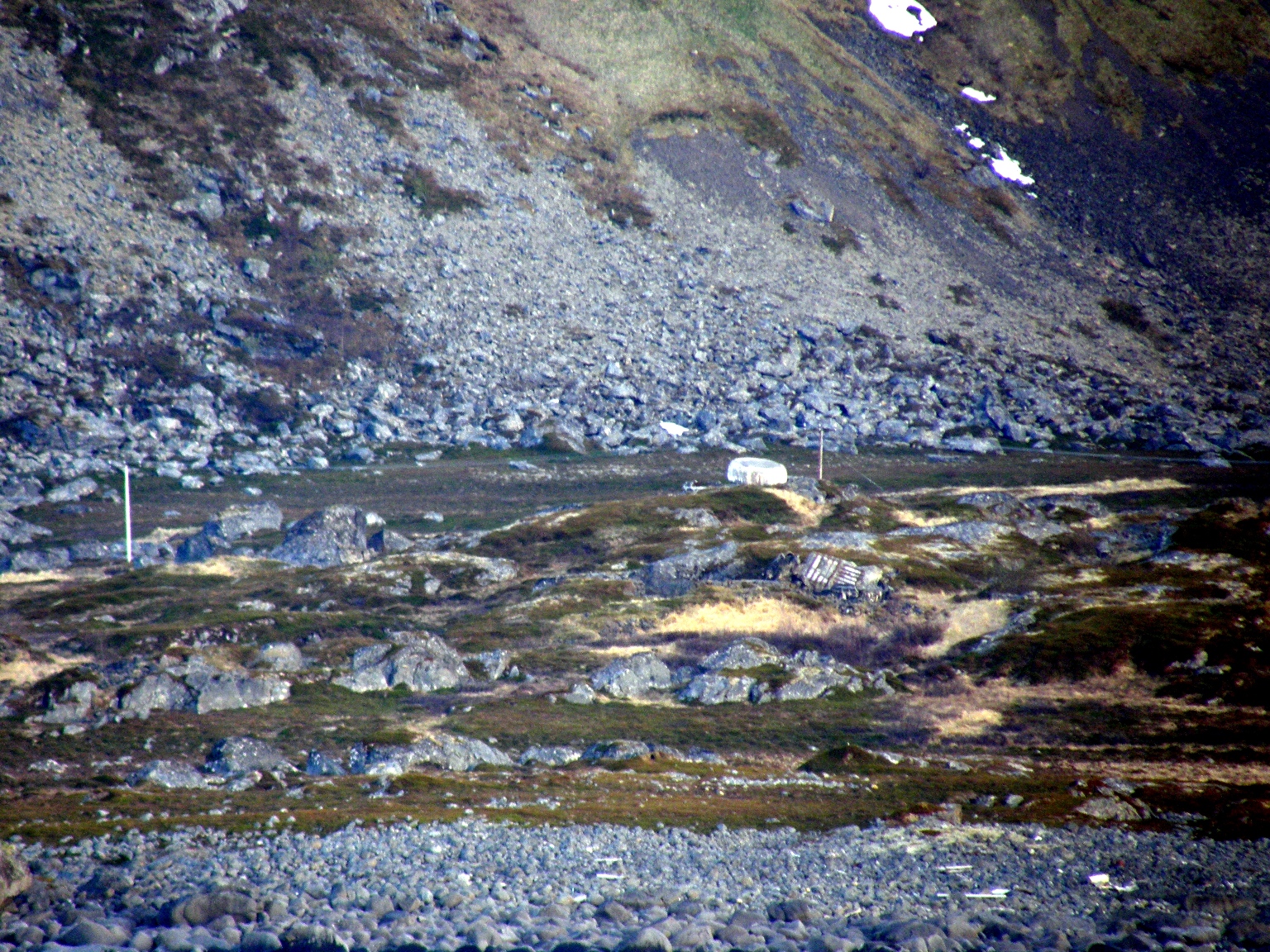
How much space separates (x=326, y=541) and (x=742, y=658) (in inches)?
1216

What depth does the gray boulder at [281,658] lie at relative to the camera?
4062 centimetres

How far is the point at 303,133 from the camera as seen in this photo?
390 feet

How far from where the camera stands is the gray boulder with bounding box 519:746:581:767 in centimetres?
3070

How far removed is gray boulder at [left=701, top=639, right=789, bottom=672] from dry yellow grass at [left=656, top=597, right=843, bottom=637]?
12.3ft

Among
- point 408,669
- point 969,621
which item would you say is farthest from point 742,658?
point 408,669


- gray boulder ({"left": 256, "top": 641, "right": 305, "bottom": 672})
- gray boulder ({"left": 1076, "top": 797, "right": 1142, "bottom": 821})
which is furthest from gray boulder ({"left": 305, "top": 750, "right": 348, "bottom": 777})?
gray boulder ({"left": 1076, "top": 797, "right": 1142, "bottom": 821})

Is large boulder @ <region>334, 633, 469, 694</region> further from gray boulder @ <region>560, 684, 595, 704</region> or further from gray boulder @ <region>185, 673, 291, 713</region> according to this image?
gray boulder @ <region>560, 684, 595, 704</region>

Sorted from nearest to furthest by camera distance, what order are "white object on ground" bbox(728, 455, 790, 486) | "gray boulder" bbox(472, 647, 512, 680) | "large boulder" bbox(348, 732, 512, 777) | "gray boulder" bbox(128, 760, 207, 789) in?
"gray boulder" bbox(128, 760, 207, 789)
"large boulder" bbox(348, 732, 512, 777)
"gray boulder" bbox(472, 647, 512, 680)
"white object on ground" bbox(728, 455, 790, 486)

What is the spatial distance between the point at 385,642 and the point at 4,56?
100 m

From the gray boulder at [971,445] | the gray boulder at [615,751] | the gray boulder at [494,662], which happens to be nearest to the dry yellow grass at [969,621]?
the gray boulder at [615,751]

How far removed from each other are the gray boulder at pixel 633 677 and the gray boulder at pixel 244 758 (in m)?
14.5

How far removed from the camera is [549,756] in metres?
31.3

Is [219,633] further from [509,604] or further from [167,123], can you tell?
[167,123]

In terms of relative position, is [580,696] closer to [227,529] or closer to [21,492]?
[227,529]
